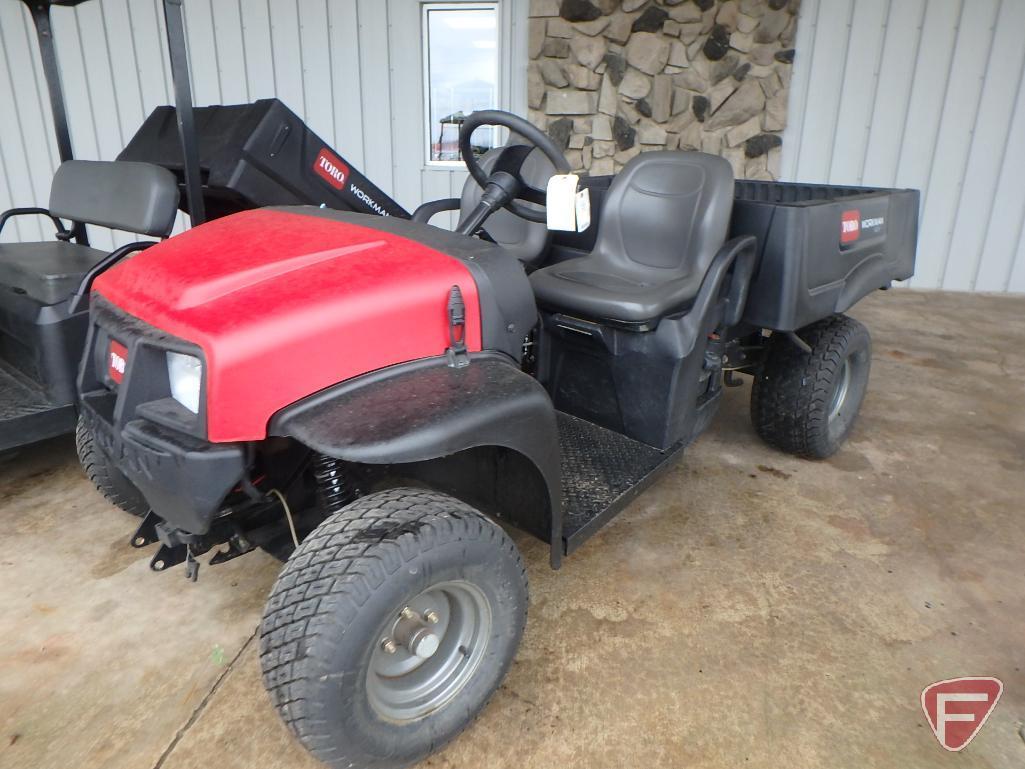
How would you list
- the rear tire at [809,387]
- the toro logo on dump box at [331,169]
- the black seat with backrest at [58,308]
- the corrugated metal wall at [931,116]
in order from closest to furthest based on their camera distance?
the black seat with backrest at [58,308] < the rear tire at [809,387] < the toro logo on dump box at [331,169] < the corrugated metal wall at [931,116]

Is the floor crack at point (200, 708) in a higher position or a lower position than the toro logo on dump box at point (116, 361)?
lower

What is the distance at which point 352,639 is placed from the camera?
3.69 feet

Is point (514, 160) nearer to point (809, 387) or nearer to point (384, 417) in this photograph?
point (384, 417)

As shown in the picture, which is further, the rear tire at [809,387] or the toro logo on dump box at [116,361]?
the rear tire at [809,387]

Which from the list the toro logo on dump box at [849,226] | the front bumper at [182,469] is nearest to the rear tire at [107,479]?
the front bumper at [182,469]

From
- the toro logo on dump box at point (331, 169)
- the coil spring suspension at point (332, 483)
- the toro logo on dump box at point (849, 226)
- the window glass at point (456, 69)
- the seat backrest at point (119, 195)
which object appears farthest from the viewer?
the window glass at point (456, 69)

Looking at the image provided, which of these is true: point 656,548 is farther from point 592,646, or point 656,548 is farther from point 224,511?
point 224,511

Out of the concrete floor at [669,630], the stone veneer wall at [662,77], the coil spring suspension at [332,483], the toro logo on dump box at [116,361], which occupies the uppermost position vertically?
the stone veneer wall at [662,77]

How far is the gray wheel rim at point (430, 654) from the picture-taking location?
129 cm

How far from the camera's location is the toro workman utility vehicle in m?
1.16

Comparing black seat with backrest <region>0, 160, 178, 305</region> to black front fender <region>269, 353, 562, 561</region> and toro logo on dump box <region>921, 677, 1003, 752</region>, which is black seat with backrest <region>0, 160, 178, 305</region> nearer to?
black front fender <region>269, 353, 562, 561</region>

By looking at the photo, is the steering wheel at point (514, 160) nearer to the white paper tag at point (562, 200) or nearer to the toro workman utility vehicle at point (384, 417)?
the toro workman utility vehicle at point (384, 417)

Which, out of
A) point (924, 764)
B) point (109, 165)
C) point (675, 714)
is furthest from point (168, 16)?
point (924, 764)

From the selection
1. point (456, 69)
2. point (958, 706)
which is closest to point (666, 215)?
point (958, 706)
